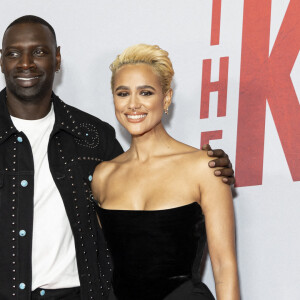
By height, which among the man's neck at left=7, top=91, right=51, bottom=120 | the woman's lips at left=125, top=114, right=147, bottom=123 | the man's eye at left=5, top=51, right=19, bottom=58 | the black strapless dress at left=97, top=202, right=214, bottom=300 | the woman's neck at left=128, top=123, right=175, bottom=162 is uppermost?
the man's eye at left=5, top=51, right=19, bottom=58

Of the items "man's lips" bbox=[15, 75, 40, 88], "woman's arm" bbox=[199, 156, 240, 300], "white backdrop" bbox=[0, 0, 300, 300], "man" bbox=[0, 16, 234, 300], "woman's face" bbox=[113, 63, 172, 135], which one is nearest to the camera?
"woman's arm" bbox=[199, 156, 240, 300]

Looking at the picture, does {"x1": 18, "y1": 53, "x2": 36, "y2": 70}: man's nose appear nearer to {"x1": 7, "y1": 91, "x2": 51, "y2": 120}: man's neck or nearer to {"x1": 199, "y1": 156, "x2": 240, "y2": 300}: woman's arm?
{"x1": 7, "y1": 91, "x2": 51, "y2": 120}: man's neck

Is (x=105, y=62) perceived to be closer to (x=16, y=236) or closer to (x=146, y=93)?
(x=146, y=93)

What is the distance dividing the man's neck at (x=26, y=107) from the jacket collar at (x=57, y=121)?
0.03 metres

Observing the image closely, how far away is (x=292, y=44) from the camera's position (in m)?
3.03

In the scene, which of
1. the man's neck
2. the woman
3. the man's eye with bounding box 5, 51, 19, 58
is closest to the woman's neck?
the woman

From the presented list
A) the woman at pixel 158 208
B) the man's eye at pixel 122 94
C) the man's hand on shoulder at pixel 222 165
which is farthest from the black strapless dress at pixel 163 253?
the man's eye at pixel 122 94

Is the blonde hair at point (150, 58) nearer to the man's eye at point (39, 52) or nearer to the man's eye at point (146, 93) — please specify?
the man's eye at point (146, 93)

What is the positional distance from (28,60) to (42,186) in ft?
1.72

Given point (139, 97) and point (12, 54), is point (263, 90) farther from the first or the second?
point (12, 54)

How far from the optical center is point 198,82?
126 inches

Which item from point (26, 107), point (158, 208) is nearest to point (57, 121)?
point (26, 107)

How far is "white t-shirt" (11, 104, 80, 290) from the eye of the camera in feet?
8.38

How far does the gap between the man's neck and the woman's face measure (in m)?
0.43
